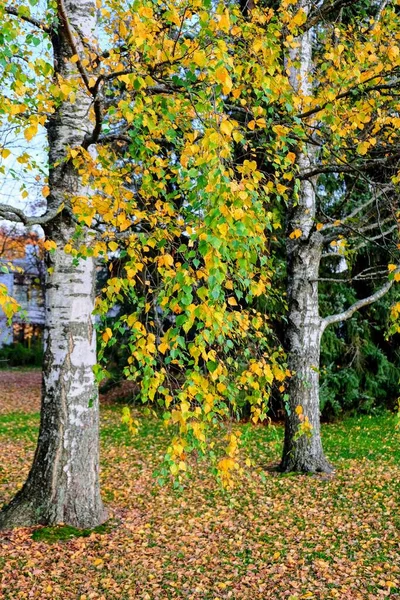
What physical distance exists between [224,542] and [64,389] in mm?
1873

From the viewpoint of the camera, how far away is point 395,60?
15.0 feet

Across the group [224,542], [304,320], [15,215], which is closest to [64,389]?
[15,215]

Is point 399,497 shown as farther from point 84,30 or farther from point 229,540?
point 84,30

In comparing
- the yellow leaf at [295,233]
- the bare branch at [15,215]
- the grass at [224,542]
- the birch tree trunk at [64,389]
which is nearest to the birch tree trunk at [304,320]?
the grass at [224,542]

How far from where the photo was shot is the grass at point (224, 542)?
151 inches

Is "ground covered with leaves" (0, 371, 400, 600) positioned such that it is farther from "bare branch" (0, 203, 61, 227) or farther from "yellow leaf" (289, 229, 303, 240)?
"bare branch" (0, 203, 61, 227)

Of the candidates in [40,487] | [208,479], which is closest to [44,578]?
[40,487]

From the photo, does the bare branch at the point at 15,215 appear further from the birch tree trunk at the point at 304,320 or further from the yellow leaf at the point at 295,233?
the birch tree trunk at the point at 304,320

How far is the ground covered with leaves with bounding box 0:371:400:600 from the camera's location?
383 centimetres

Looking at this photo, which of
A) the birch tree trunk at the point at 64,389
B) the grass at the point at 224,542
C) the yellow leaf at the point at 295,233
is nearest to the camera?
the grass at the point at 224,542

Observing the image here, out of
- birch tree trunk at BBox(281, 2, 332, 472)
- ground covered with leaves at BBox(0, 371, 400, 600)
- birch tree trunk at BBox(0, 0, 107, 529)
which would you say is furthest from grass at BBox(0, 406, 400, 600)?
birch tree trunk at BBox(281, 2, 332, 472)

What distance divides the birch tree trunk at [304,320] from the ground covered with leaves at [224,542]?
31 cm

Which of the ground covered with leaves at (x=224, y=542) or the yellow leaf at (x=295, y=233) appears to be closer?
the ground covered with leaves at (x=224, y=542)

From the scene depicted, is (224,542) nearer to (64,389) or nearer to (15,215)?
(64,389)
